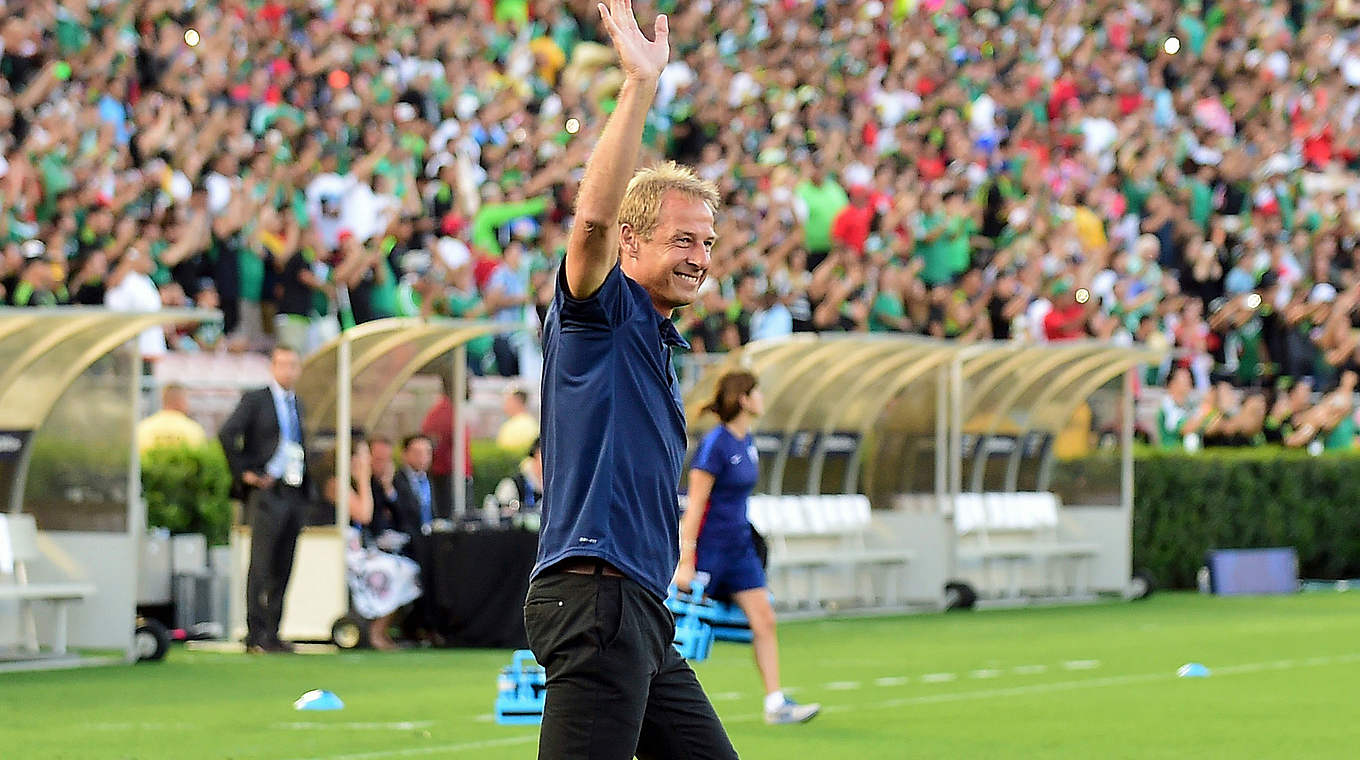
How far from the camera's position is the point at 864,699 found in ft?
46.8

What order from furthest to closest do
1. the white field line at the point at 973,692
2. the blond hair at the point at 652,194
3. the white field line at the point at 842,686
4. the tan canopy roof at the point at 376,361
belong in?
1. the tan canopy roof at the point at 376,361
2. the white field line at the point at 842,686
3. the white field line at the point at 973,692
4. the blond hair at the point at 652,194

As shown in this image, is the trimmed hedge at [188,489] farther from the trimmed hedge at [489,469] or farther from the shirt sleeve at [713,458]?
the shirt sleeve at [713,458]

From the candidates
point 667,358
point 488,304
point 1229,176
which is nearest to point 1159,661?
point 488,304

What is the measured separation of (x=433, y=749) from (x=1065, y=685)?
507 cm

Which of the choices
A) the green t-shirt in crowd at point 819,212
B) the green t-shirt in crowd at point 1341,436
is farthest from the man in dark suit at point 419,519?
the green t-shirt in crowd at point 1341,436

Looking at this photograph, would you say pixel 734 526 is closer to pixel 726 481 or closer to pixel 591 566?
pixel 726 481

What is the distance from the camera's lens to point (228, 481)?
19438 millimetres

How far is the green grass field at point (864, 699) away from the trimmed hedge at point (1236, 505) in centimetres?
545

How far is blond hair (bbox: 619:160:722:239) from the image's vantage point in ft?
18.1

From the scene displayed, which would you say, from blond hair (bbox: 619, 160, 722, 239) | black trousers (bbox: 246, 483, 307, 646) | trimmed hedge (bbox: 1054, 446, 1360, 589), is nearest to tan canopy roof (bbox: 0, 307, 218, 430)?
black trousers (bbox: 246, 483, 307, 646)

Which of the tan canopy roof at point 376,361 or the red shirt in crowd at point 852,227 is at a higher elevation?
the red shirt in crowd at point 852,227

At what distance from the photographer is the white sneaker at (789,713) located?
494 inches

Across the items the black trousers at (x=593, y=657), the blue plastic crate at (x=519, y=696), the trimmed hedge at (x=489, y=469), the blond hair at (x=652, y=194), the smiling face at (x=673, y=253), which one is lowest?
the blue plastic crate at (x=519, y=696)

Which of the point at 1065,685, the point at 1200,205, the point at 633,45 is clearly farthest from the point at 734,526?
the point at 1200,205
